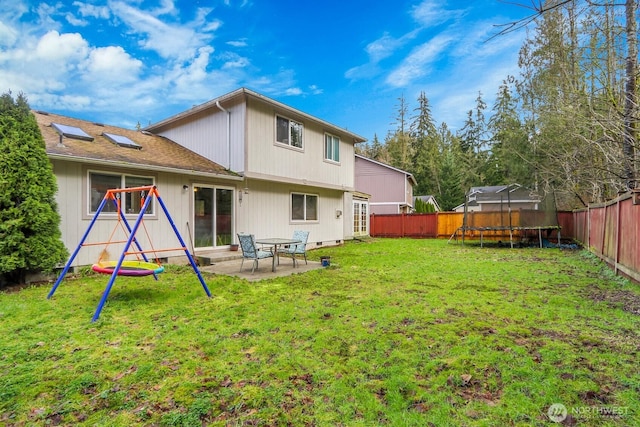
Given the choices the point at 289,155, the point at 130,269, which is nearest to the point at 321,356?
the point at 130,269

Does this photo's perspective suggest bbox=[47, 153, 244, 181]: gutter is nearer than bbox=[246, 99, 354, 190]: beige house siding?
Yes

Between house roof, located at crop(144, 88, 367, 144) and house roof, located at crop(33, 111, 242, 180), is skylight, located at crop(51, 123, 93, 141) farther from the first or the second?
house roof, located at crop(144, 88, 367, 144)

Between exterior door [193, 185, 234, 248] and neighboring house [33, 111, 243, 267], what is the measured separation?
0.10 feet

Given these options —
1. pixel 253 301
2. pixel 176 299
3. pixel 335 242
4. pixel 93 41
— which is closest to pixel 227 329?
pixel 253 301

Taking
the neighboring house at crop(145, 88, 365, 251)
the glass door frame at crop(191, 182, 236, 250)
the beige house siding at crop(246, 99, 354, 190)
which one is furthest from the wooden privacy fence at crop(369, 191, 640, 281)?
the glass door frame at crop(191, 182, 236, 250)

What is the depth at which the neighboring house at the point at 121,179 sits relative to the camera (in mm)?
6766

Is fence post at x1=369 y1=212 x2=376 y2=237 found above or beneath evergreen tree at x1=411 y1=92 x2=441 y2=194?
beneath

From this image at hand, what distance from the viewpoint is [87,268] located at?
6895mm

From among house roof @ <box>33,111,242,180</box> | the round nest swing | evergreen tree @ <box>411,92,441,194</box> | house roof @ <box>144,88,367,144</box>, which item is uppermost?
evergreen tree @ <box>411,92,441,194</box>

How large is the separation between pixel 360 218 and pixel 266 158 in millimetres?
9190

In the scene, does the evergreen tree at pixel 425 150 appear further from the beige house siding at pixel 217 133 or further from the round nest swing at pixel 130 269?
the round nest swing at pixel 130 269

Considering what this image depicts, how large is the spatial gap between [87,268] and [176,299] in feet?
10.7

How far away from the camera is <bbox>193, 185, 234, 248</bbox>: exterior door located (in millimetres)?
9055

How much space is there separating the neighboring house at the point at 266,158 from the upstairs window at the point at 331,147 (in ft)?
0.13
